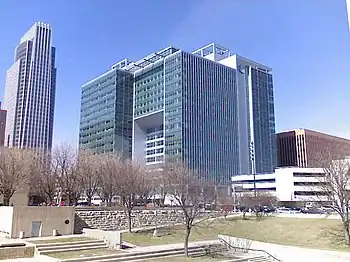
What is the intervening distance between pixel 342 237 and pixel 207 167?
74046mm

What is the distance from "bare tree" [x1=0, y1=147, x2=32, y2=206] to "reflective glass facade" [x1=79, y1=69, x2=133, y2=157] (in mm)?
74887

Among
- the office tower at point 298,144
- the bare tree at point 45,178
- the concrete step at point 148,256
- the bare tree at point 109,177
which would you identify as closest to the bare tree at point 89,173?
the bare tree at point 109,177

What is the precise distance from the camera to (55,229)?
2772 centimetres

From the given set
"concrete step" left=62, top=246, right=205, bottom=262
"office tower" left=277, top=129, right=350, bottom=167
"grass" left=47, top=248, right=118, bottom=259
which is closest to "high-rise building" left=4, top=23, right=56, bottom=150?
"office tower" left=277, top=129, right=350, bottom=167

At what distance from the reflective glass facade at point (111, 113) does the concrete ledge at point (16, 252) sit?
311ft

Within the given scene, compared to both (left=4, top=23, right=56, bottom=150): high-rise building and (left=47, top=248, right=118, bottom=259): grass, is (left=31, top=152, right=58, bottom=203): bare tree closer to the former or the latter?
(left=47, top=248, right=118, bottom=259): grass

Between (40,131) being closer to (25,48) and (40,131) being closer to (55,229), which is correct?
(25,48)

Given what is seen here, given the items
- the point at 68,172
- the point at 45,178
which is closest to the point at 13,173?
the point at 45,178

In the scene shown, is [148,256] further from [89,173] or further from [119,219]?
[89,173]

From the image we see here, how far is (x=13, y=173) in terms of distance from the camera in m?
Answer: 37.1

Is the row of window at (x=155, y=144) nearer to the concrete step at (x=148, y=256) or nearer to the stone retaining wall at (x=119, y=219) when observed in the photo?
the stone retaining wall at (x=119, y=219)

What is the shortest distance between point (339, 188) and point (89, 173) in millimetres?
29064

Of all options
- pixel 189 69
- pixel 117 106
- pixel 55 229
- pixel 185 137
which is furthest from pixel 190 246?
pixel 117 106

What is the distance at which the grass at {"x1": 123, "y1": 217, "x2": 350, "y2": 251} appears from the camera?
29.0 meters
